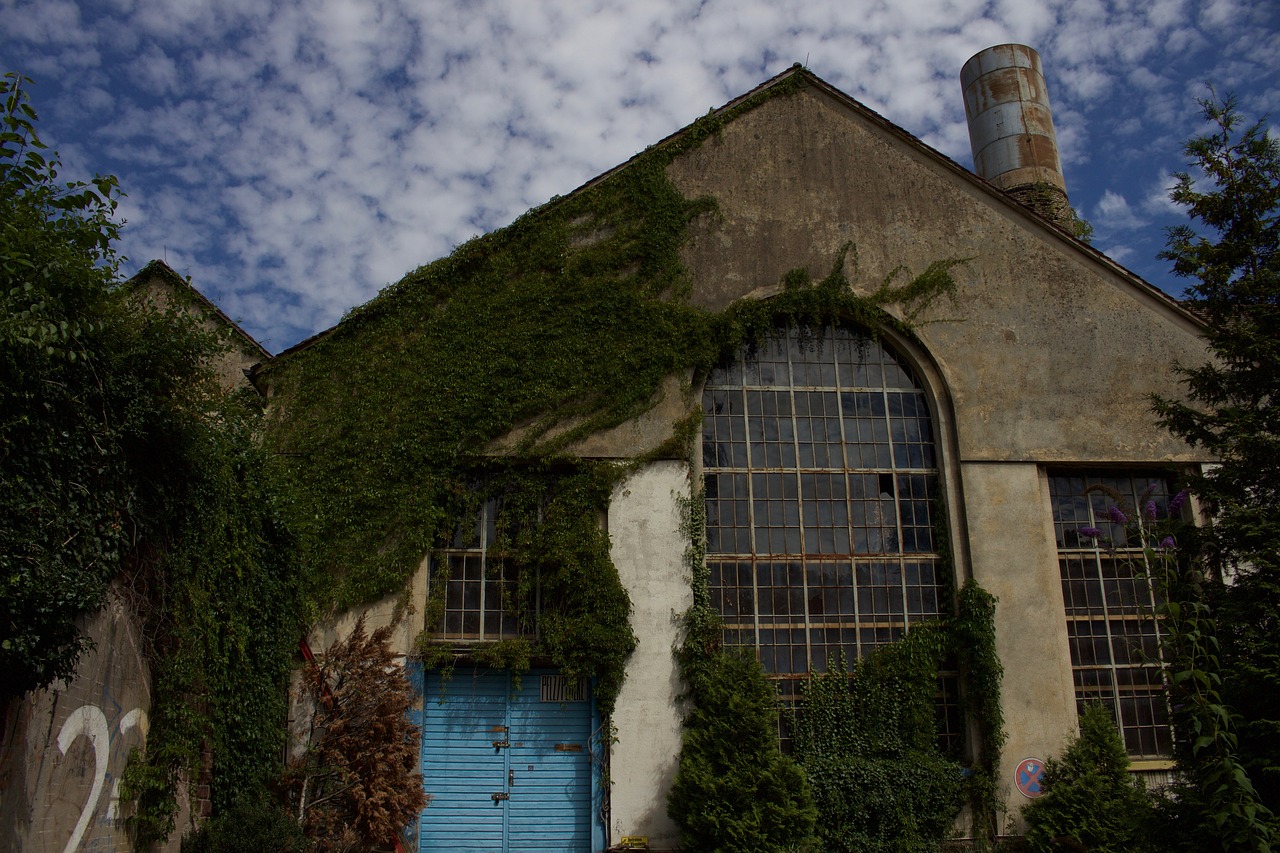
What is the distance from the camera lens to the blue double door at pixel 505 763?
39.4 feet

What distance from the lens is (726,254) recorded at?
14.2 meters

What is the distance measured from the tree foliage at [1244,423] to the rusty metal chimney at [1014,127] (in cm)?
870

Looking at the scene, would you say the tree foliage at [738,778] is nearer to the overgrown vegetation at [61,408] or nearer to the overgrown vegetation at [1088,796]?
the overgrown vegetation at [1088,796]

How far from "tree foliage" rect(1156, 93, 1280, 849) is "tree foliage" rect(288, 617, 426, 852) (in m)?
7.76

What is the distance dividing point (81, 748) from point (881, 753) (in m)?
8.98

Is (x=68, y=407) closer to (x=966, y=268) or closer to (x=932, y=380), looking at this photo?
(x=932, y=380)

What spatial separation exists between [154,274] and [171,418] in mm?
10459

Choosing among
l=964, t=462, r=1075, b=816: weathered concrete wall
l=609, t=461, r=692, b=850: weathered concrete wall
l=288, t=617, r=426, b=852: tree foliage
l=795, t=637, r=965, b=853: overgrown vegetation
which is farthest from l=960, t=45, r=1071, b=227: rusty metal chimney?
l=288, t=617, r=426, b=852: tree foliage

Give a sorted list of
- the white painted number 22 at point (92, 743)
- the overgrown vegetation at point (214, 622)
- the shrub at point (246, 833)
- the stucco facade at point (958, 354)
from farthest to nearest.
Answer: the stucco facade at point (958, 354), the shrub at point (246, 833), the overgrown vegetation at point (214, 622), the white painted number 22 at point (92, 743)

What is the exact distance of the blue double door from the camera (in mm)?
12000

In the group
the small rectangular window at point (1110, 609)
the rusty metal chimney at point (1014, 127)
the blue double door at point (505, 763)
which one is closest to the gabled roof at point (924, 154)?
the small rectangular window at point (1110, 609)

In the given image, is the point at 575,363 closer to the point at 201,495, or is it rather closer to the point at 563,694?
the point at 563,694

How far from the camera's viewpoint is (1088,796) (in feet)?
39.2

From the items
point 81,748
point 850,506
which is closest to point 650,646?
point 850,506
